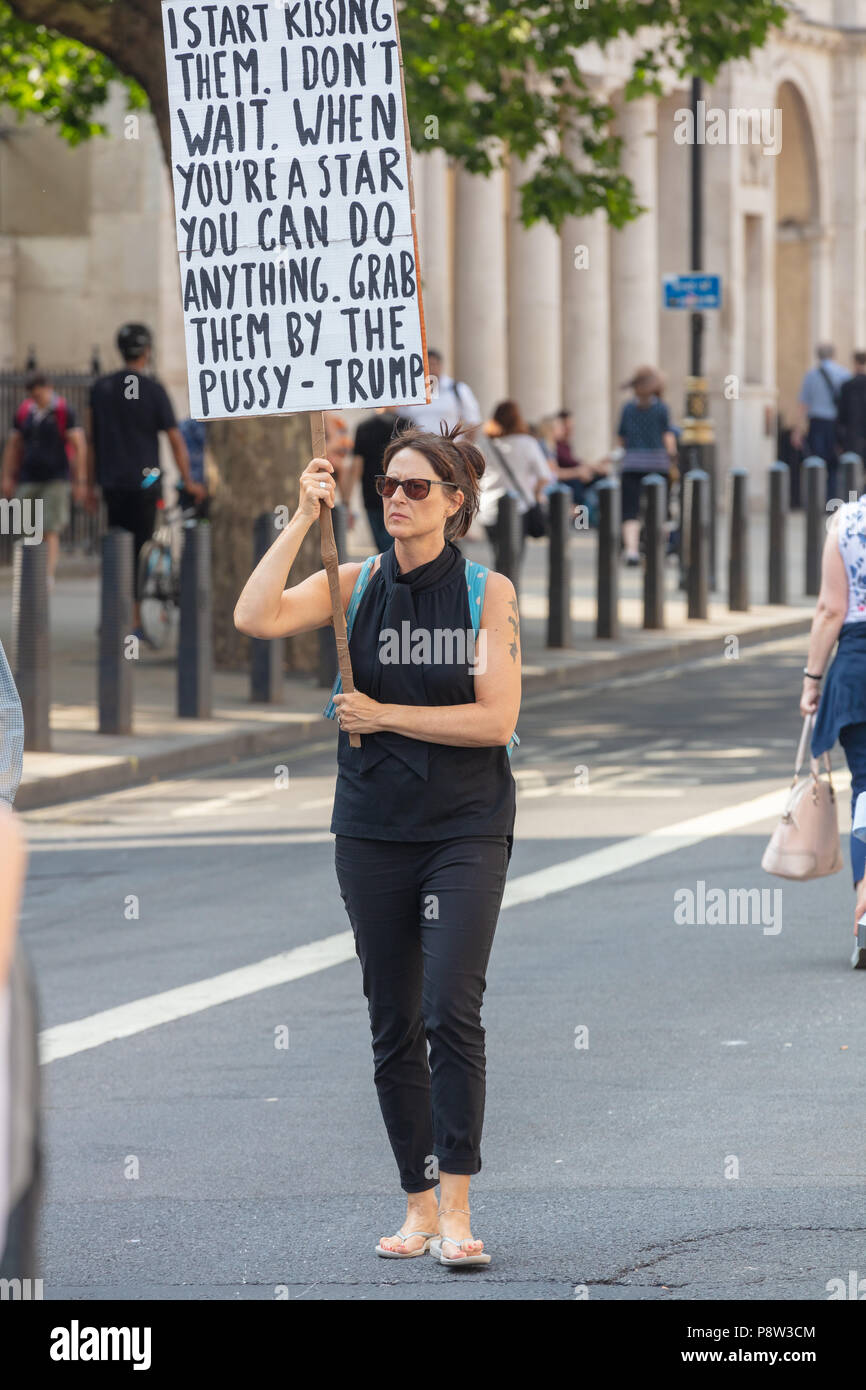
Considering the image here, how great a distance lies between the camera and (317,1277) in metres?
5.03

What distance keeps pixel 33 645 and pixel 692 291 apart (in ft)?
40.2

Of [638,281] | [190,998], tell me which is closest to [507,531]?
[190,998]

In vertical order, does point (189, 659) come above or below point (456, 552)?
below

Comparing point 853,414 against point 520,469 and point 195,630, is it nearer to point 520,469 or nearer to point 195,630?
point 520,469

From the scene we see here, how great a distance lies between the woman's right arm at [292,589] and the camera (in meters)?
5.21

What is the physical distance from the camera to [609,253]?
4156 centimetres

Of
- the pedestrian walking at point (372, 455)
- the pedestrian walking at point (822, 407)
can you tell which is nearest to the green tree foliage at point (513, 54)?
the pedestrian walking at point (372, 455)

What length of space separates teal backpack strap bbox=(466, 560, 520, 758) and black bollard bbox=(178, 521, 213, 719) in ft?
28.8

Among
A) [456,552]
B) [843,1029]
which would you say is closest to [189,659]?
[843,1029]

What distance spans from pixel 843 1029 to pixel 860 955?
85 centimetres

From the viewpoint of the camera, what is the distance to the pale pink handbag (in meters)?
7.78

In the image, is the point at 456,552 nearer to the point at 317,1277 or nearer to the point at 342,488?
the point at 317,1277

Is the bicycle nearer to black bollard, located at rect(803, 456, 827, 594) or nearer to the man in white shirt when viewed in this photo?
the man in white shirt

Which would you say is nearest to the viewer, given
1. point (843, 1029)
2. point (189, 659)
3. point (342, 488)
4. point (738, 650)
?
point (843, 1029)
